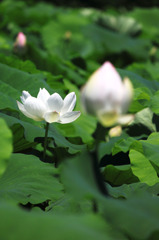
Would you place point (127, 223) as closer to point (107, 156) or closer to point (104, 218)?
point (104, 218)

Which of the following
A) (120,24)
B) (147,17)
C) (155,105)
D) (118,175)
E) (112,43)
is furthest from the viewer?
(147,17)

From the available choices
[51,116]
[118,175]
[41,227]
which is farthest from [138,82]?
[41,227]

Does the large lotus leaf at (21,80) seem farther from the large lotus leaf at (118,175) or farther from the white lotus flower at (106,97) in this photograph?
the white lotus flower at (106,97)

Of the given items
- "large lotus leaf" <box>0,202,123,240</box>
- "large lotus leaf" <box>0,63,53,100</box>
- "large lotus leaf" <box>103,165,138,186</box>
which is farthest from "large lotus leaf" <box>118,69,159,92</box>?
"large lotus leaf" <box>0,202,123,240</box>

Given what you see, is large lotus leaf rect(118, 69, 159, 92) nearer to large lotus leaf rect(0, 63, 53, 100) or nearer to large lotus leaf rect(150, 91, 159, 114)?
large lotus leaf rect(150, 91, 159, 114)

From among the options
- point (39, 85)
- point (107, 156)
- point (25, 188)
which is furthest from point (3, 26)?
point (25, 188)

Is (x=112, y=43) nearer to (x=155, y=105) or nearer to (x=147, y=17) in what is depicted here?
(x=147, y=17)

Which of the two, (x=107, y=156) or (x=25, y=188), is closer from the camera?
(x=25, y=188)
